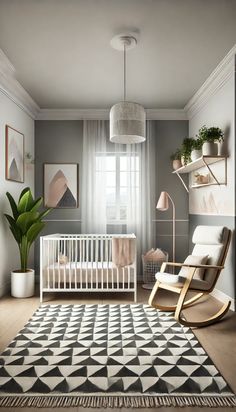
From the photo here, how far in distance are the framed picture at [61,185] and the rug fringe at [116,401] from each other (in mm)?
3302

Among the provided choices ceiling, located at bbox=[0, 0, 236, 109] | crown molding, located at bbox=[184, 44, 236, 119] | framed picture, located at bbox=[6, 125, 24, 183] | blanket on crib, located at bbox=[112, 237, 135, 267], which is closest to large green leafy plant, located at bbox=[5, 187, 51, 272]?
framed picture, located at bbox=[6, 125, 24, 183]

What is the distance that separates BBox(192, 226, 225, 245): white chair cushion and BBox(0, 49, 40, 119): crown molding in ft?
8.16

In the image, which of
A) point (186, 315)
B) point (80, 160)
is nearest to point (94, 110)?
point (80, 160)

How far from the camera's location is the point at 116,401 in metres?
1.79

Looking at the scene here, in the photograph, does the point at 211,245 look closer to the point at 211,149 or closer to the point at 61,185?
the point at 211,149

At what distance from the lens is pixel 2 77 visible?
361 centimetres

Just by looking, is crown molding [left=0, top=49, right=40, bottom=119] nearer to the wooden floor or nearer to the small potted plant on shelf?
the small potted plant on shelf

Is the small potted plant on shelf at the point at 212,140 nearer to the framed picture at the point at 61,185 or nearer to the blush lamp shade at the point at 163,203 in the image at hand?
the blush lamp shade at the point at 163,203

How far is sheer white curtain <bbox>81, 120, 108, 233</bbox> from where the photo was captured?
15.9ft

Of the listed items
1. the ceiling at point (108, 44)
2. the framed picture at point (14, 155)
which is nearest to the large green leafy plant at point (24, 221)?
the framed picture at point (14, 155)

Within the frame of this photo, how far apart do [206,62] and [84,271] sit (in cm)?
244

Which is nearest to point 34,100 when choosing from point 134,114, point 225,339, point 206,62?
point 134,114

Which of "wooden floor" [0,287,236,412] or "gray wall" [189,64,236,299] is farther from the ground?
"gray wall" [189,64,236,299]

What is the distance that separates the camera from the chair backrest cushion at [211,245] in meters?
3.17
